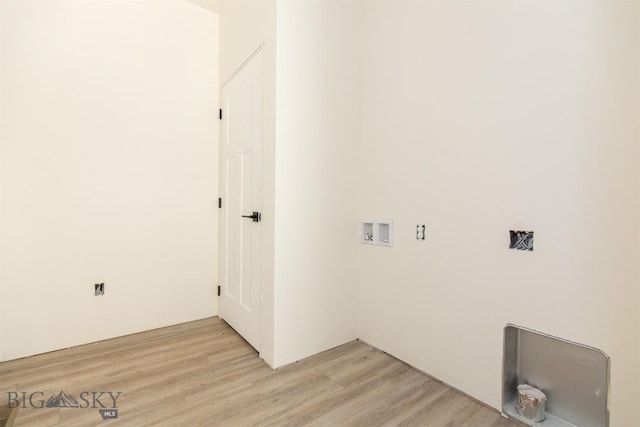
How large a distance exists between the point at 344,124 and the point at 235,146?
954 mm

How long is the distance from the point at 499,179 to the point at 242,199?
178 cm

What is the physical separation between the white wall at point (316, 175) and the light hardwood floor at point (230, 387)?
24cm

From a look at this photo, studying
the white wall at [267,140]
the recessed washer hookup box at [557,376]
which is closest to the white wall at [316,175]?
the white wall at [267,140]

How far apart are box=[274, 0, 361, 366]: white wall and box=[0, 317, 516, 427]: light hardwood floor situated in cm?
24

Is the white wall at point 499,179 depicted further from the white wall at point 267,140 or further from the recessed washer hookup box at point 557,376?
the white wall at point 267,140

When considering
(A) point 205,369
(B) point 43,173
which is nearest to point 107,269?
(B) point 43,173

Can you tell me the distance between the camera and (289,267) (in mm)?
1931

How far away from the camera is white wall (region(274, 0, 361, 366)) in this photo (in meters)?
1.89

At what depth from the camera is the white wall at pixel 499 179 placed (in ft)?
3.79

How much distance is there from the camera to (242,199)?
2.33 meters

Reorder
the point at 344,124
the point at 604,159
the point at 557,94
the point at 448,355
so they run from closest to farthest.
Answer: the point at 604,159 → the point at 557,94 → the point at 448,355 → the point at 344,124

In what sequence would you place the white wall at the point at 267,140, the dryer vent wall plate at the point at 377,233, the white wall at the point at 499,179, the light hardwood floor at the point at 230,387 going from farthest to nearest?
1. the dryer vent wall plate at the point at 377,233
2. the white wall at the point at 267,140
3. the light hardwood floor at the point at 230,387
4. the white wall at the point at 499,179

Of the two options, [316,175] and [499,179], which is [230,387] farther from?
[499,179]

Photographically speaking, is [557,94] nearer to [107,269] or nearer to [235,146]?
[235,146]
